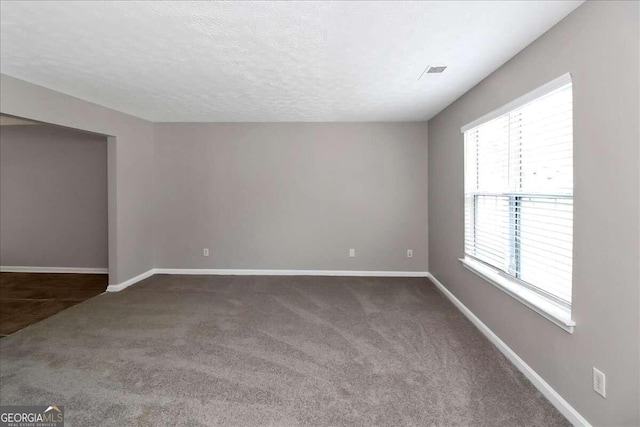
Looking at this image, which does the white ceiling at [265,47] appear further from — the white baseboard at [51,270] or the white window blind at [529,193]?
the white baseboard at [51,270]

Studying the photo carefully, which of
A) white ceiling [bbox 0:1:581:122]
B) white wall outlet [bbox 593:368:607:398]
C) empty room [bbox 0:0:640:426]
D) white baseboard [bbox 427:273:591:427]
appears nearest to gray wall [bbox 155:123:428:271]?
empty room [bbox 0:0:640:426]

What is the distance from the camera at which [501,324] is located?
265 cm

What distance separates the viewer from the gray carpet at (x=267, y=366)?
1.92 metres

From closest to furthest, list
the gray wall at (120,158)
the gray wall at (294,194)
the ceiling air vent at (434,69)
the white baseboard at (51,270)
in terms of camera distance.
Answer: the ceiling air vent at (434,69)
the gray wall at (120,158)
the gray wall at (294,194)
the white baseboard at (51,270)

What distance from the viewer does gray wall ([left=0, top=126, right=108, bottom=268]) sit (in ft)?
17.2

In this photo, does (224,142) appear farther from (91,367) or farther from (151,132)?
(91,367)

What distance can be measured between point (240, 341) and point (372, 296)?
1.87 m

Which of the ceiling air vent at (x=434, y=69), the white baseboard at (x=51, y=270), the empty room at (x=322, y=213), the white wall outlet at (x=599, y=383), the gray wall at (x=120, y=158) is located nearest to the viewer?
the white wall outlet at (x=599, y=383)

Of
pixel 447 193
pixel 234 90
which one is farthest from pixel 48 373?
pixel 447 193

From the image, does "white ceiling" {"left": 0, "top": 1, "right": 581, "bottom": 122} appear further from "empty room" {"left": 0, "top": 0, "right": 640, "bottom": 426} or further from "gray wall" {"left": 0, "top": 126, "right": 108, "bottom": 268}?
"gray wall" {"left": 0, "top": 126, "right": 108, "bottom": 268}

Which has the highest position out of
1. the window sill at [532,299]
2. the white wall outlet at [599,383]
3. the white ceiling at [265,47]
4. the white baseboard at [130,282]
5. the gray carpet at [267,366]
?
the white ceiling at [265,47]

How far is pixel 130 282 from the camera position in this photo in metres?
4.55

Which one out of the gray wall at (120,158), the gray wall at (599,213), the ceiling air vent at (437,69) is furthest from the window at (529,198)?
the gray wall at (120,158)

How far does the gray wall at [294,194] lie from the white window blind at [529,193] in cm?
169
